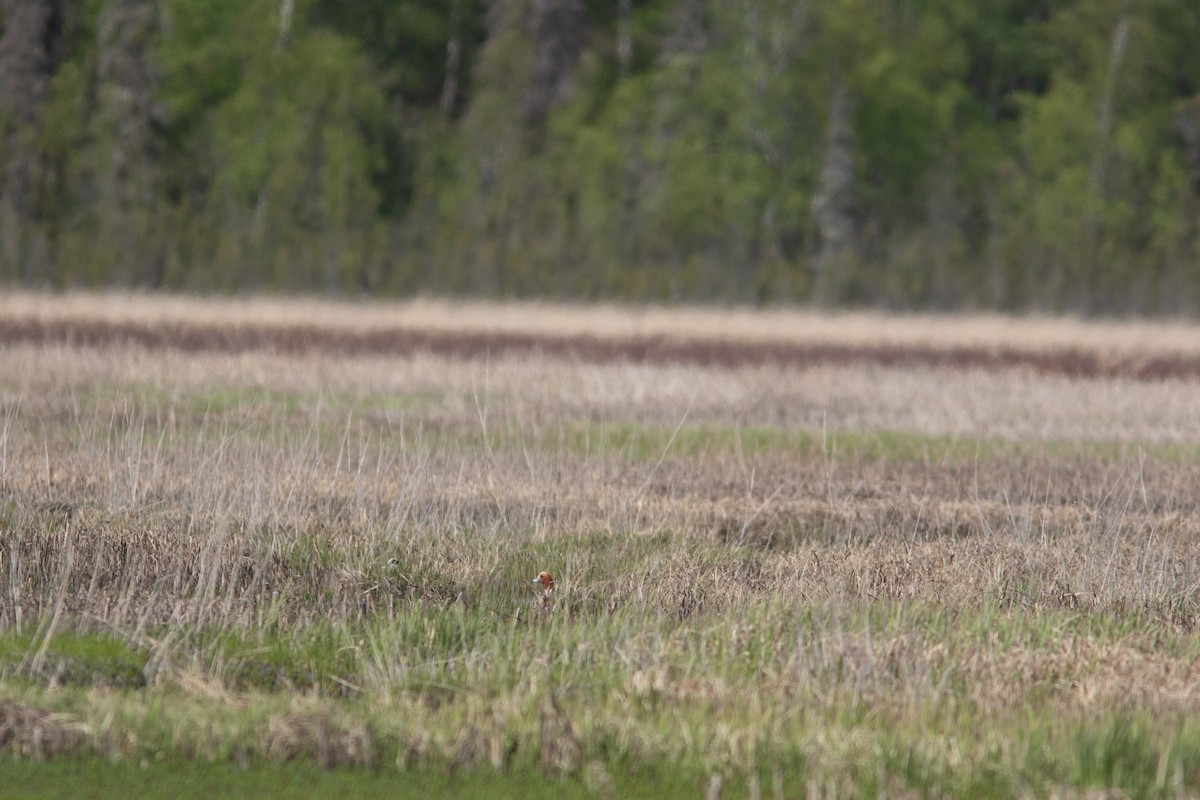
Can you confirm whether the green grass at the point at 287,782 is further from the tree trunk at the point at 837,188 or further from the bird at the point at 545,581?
the tree trunk at the point at 837,188

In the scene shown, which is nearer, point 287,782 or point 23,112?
point 287,782

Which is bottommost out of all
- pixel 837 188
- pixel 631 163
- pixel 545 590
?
pixel 545 590

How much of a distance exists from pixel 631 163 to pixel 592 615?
1389 inches

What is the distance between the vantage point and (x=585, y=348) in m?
23.4

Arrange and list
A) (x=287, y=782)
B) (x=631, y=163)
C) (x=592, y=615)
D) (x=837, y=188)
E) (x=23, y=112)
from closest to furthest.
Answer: (x=287, y=782), (x=592, y=615), (x=23, y=112), (x=631, y=163), (x=837, y=188)

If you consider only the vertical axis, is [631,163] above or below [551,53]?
below

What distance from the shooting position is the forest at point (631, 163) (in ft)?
127

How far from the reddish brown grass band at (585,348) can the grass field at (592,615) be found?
7398mm

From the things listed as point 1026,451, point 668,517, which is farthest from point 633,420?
point 668,517

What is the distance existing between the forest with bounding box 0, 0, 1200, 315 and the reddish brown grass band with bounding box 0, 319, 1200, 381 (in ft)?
41.0

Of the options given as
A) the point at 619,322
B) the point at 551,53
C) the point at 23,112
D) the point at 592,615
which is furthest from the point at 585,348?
the point at 551,53

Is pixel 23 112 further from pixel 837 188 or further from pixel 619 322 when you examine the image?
pixel 837 188

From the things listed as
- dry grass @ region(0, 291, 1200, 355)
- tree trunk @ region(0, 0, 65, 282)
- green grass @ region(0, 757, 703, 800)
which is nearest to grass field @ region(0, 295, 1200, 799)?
green grass @ region(0, 757, 703, 800)

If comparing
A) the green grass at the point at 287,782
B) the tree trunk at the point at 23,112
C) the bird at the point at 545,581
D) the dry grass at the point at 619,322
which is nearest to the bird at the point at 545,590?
the bird at the point at 545,581
